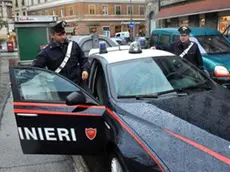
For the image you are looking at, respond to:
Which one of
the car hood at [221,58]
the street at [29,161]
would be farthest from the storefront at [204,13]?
the street at [29,161]

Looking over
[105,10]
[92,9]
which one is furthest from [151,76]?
[105,10]

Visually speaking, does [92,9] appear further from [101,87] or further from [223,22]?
[101,87]

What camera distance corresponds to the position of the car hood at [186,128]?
192 cm

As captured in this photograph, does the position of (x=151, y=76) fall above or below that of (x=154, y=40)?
below

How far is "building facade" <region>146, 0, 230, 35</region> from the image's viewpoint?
54.4 ft

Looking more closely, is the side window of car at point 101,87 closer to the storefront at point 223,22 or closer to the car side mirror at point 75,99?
the car side mirror at point 75,99

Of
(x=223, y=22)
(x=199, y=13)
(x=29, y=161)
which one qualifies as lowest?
(x=29, y=161)

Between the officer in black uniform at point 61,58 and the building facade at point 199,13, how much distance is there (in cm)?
1294

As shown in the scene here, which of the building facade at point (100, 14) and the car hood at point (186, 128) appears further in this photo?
the building facade at point (100, 14)

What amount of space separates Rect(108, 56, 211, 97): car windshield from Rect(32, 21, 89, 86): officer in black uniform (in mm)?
757

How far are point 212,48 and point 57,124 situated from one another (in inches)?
225

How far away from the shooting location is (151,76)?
3.31 m

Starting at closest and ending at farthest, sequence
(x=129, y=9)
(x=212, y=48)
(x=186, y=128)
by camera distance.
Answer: (x=186, y=128), (x=212, y=48), (x=129, y=9)

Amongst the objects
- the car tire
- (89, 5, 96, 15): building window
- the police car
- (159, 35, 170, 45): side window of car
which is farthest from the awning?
(89, 5, 96, 15): building window
